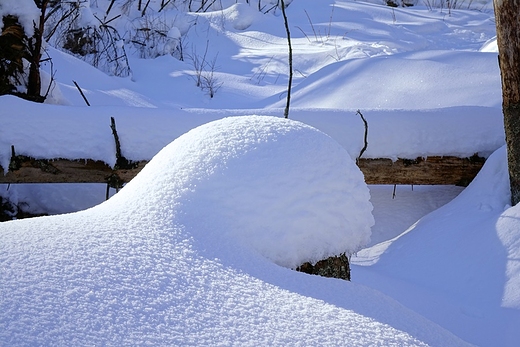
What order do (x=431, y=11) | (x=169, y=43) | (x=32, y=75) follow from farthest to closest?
(x=431, y=11)
(x=169, y=43)
(x=32, y=75)

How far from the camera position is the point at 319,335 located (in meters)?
1.23

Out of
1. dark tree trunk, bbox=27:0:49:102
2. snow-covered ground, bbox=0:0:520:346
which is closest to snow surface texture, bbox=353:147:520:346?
snow-covered ground, bbox=0:0:520:346

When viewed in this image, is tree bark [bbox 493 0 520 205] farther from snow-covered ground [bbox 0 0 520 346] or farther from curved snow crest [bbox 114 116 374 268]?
curved snow crest [bbox 114 116 374 268]

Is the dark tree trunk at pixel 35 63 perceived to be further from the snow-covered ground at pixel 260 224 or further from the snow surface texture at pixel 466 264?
the snow surface texture at pixel 466 264

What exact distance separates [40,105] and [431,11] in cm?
821

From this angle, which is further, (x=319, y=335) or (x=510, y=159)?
(x=510, y=159)

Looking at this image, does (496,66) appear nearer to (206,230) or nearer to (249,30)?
(206,230)

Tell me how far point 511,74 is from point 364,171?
1.11m

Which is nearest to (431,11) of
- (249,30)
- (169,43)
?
(249,30)

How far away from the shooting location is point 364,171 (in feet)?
13.2

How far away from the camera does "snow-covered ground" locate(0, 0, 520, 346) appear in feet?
4.01

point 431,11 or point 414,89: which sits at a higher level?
point 431,11

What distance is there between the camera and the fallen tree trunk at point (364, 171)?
3781 mm

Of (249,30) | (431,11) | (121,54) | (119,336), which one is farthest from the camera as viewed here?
(431,11)
